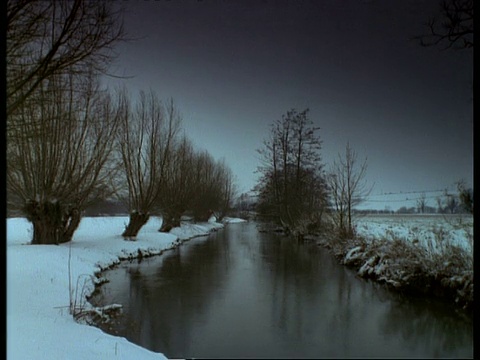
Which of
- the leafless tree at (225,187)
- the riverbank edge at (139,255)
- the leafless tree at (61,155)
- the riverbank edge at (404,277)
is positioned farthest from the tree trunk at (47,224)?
the riverbank edge at (404,277)

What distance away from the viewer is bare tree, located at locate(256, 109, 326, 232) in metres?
2.36

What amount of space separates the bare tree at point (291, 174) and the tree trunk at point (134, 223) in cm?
603

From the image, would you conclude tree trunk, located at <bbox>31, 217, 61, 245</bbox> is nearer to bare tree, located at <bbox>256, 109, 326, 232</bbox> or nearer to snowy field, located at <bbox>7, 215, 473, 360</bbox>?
snowy field, located at <bbox>7, 215, 473, 360</bbox>

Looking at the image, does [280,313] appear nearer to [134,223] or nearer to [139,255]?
[139,255]

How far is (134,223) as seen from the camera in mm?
8453

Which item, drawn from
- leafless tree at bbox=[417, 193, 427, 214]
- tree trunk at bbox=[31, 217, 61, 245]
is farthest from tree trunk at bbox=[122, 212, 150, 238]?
leafless tree at bbox=[417, 193, 427, 214]

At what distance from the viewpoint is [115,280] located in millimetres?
5121

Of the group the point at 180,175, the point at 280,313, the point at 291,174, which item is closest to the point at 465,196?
the point at 291,174

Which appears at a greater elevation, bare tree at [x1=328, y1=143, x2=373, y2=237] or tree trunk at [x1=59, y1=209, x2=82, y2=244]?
bare tree at [x1=328, y1=143, x2=373, y2=237]

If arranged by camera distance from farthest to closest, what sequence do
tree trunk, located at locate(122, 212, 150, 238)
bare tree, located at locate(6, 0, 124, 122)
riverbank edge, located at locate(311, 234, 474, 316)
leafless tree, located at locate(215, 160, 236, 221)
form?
tree trunk, located at locate(122, 212, 150, 238) → leafless tree, located at locate(215, 160, 236, 221) → riverbank edge, located at locate(311, 234, 474, 316) → bare tree, located at locate(6, 0, 124, 122)

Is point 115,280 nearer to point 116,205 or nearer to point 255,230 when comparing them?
point 116,205

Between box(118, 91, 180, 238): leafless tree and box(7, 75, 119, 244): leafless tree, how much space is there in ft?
0.55

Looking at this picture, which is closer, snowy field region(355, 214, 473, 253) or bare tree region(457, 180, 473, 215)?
bare tree region(457, 180, 473, 215)
